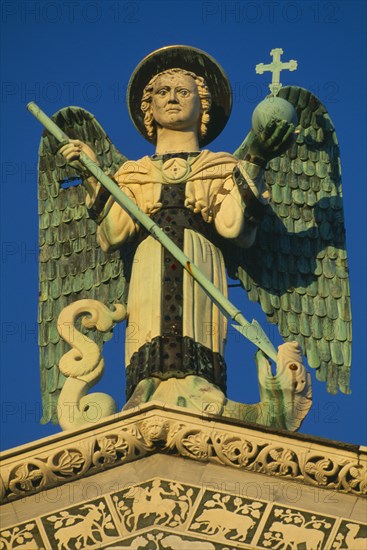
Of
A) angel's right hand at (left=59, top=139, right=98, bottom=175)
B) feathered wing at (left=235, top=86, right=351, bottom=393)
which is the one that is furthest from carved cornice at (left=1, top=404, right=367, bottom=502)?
angel's right hand at (left=59, top=139, right=98, bottom=175)

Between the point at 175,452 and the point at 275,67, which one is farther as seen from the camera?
the point at 275,67

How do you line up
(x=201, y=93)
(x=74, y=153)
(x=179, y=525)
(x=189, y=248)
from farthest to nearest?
(x=201, y=93) < (x=74, y=153) < (x=189, y=248) < (x=179, y=525)

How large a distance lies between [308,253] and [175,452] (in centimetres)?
462

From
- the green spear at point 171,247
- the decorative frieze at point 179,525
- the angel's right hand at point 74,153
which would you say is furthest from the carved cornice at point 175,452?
the angel's right hand at point 74,153

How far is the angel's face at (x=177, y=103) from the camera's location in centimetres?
2352

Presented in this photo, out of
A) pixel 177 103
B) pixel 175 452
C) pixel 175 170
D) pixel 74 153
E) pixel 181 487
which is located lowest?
pixel 181 487

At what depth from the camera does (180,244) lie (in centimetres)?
2262

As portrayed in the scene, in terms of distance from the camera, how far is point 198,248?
→ 74.3 ft

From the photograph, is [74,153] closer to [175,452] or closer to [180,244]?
[180,244]

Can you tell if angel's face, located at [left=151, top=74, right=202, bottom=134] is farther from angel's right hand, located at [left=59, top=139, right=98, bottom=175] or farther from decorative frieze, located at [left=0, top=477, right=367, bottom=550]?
decorative frieze, located at [left=0, top=477, right=367, bottom=550]

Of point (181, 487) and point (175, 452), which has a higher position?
point (175, 452)

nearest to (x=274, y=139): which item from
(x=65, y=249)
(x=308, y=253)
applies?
(x=308, y=253)

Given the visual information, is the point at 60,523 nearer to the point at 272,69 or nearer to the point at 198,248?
the point at 198,248

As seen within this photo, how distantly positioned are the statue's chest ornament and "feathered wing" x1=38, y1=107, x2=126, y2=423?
1190 millimetres
